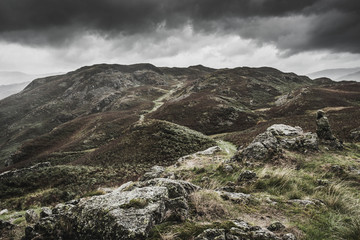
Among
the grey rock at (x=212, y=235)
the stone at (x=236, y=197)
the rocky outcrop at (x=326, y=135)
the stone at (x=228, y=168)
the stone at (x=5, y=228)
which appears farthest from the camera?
the rocky outcrop at (x=326, y=135)

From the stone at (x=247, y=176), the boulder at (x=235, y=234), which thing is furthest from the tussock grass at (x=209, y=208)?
the stone at (x=247, y=176)

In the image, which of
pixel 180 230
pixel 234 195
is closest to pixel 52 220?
pixel 180 230

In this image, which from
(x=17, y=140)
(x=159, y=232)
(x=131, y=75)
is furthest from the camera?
(x=131, y=75)

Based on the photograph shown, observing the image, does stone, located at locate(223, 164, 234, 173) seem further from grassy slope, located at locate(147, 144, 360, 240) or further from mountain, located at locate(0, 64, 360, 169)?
mountain, located at locate(0, 64, 360, 169)

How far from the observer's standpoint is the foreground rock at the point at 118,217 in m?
4.12

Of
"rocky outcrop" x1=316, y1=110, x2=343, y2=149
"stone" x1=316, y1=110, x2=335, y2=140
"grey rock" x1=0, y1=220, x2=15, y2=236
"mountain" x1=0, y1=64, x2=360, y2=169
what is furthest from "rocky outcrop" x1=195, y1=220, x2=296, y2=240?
"mountain" x1=0, y1=64, x2=360, y2=169

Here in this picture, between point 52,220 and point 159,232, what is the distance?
172 inches

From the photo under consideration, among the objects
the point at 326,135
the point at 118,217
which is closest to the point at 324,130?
the point at 326,135

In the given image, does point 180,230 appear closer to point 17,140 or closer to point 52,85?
point 17,140

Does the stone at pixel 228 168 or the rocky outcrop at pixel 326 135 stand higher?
the rocky outcrop at pixel 326 135

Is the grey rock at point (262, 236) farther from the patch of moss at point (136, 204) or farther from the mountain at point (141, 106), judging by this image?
the mountain at point (141, 106)

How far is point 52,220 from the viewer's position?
19.0 ft

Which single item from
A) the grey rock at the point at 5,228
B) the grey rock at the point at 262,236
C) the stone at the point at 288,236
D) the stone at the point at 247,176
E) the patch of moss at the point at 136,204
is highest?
the patch of moss at the point at 136,204

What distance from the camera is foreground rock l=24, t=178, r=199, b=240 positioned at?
162 inches
